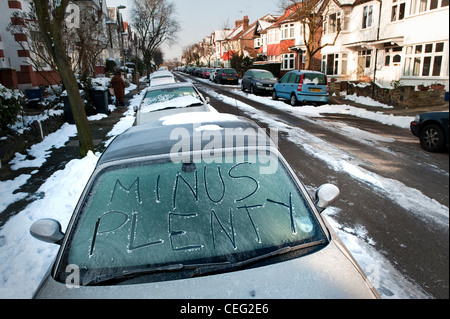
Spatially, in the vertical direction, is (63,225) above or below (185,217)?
below

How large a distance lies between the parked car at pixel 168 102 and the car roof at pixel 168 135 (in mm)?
4191

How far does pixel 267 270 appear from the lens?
1.67 m

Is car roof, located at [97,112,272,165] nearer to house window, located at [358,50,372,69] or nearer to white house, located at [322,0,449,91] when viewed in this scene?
white house, located at [322,0,449,91]

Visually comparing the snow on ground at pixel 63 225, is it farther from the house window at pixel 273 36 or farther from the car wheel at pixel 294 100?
the house window at pixel 273 36

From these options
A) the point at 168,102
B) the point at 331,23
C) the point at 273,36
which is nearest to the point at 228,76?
the point at 331,23

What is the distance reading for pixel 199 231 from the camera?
1.89 metres

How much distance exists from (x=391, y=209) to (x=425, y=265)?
145cm

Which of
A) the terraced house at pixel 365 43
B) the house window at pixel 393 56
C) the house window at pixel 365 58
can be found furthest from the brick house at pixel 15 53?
the house window at pixel 365 58

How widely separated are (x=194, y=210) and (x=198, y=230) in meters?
0.14

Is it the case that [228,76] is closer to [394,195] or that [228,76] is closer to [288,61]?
Answer: [288,61]
